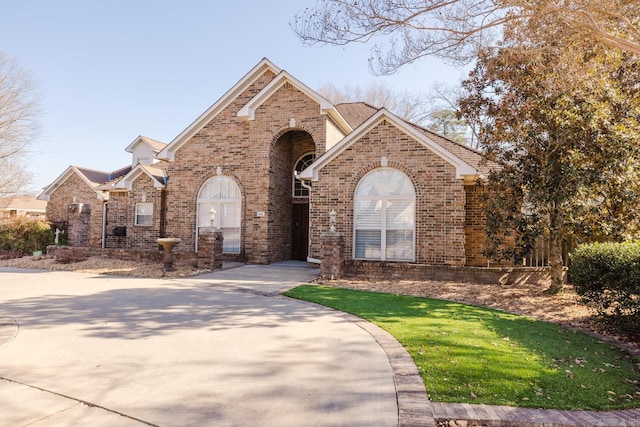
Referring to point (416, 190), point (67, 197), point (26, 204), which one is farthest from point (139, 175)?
point (26, 204)

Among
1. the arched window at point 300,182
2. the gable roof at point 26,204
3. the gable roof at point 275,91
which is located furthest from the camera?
the gable roof at point 26,204

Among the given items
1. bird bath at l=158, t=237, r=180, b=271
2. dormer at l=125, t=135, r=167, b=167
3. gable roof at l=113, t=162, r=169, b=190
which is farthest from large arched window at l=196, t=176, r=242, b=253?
dormer at l=125, t=135, r=167, b=167

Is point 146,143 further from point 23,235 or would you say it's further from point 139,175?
point 23,235

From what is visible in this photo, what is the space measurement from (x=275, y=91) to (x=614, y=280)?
500 inches

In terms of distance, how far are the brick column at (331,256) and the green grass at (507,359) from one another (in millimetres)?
3778

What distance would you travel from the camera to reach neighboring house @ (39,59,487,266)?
1194 cm

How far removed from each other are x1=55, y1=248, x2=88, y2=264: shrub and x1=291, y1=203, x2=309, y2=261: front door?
27.7ft

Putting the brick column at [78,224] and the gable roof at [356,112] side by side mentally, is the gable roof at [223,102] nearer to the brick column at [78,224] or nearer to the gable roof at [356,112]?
the gable roof at [356,112]

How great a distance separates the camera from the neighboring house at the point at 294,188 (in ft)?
39.2

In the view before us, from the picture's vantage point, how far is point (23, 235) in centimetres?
1700

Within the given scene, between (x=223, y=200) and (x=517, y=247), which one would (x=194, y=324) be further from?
(x=223, y=200)

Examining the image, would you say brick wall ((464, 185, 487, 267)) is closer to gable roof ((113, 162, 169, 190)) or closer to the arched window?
the arched window

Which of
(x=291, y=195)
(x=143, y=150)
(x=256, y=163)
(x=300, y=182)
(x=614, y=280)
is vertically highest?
(x=143, y=150)

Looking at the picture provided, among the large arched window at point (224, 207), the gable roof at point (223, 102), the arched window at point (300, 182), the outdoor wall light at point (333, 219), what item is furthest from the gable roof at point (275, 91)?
the outdoor wall light at point (333, 219)
